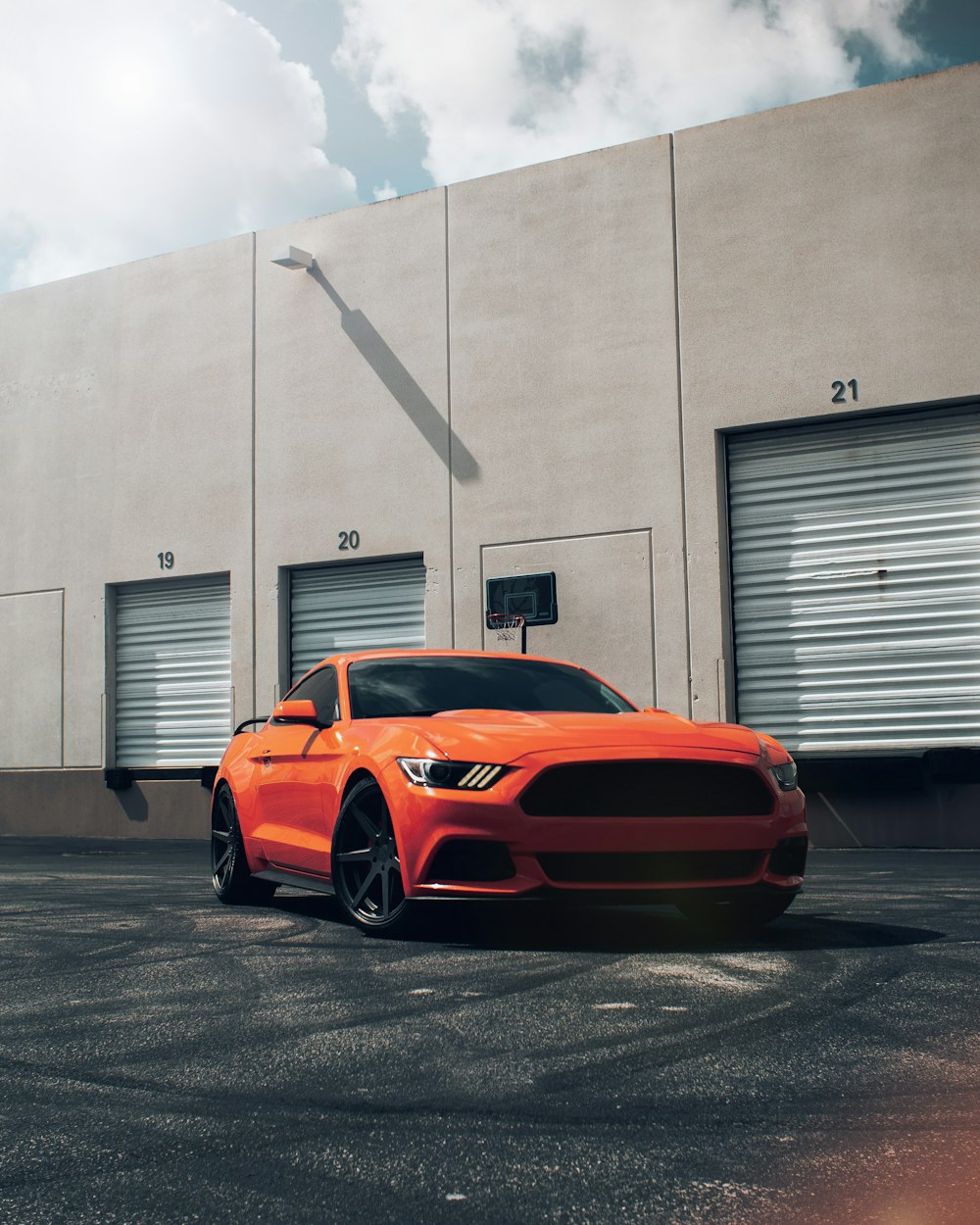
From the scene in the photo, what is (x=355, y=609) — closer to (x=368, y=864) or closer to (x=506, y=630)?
(x=506, y=630)

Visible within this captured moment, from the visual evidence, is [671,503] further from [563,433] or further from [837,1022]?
[837,1022]

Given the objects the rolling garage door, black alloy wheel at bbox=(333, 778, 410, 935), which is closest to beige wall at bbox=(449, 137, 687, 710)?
the rolling garage door

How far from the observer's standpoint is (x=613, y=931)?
258 inches

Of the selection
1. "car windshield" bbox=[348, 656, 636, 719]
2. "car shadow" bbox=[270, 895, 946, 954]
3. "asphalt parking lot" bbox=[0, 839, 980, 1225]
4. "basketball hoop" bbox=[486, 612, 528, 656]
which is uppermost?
"basketball hoop" bbox=[486, 612, 528, 656]

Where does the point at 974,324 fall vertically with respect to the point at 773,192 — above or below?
below

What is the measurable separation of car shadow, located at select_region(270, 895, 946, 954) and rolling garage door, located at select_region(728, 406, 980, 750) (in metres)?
7.10

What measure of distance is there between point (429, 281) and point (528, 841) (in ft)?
40.2

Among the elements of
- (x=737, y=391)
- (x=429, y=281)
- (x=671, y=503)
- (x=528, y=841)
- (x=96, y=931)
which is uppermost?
(x=429, y=281)

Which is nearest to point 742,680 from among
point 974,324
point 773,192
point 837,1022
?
point 974,324

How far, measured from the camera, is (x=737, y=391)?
48.6 feet

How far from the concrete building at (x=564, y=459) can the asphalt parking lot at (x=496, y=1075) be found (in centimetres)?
789

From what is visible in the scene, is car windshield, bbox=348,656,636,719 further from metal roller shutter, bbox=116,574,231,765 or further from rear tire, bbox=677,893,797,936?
metal roller shutter, bbox=116,574,231,765

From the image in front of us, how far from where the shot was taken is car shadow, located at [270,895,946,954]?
19.5 feet

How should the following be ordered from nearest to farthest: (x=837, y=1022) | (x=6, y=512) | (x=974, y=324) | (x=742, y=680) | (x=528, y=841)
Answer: (x=837, y=1022), (x=528, y=841), (x=974, y=324), (x=742, y=680), (x=6, y=512)
